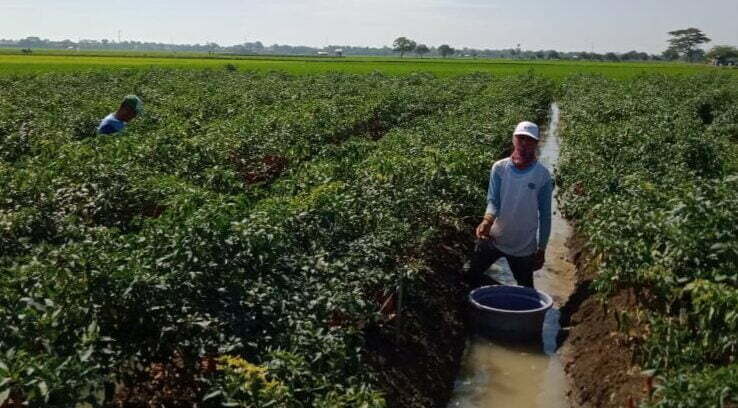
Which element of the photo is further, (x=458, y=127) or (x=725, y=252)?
(x=458, y=127)

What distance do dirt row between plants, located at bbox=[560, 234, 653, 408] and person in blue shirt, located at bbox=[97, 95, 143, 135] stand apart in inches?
249

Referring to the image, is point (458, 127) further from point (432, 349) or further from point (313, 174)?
point (432, 349)

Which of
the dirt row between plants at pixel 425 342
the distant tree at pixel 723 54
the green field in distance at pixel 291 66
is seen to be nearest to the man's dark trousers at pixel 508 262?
the dirt row between plants at pixel 425 342

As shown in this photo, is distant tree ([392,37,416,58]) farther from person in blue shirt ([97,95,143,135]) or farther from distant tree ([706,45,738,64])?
person in blue shirt ([97,95,143,135])

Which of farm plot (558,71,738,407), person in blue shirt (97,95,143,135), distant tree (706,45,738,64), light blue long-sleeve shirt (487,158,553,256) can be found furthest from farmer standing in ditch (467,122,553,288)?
distant tree (706,45,738,64)

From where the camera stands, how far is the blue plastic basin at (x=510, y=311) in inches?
265

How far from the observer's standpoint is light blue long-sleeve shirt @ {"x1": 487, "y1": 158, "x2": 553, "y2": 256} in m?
6.90

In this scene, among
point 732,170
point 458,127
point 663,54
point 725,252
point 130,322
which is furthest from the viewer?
point 663,54

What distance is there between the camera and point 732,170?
9062 millimetres

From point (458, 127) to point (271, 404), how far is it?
35.1ft

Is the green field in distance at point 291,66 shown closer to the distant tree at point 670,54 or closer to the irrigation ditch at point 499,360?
the irrigation ditch at point 499,360

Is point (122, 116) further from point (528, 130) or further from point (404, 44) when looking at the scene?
point (404, 44)

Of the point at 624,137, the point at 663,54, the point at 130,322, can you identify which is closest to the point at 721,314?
the point at 130,322

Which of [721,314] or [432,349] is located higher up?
[721,314]
